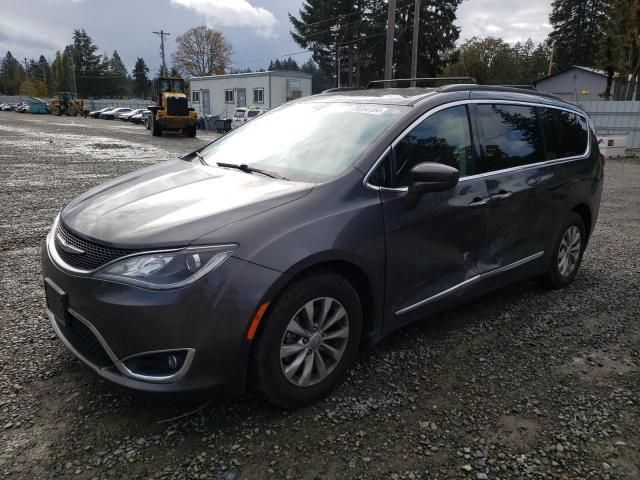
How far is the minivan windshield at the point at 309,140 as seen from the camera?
308cm

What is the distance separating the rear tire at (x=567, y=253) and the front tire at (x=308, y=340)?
8.09 feet

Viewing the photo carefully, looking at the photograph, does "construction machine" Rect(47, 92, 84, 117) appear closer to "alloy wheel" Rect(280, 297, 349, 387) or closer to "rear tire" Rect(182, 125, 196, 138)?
"rear tire" Rect(182, 125, 196, 138)

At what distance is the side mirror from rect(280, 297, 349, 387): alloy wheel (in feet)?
2.63

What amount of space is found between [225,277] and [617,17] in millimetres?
33392

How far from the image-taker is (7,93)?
364 feet

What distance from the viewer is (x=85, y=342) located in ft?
8.26

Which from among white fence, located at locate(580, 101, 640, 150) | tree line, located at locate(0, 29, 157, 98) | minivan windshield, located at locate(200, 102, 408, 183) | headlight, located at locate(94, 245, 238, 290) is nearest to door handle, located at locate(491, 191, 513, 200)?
minivan windshield, located at locate(200, 102, 408, 183)

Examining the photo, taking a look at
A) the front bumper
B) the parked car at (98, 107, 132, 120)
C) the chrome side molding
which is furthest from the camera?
the parked car at (98, 107, 132, 120)

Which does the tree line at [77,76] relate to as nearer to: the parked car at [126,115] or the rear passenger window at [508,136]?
the parked car at [126,115]

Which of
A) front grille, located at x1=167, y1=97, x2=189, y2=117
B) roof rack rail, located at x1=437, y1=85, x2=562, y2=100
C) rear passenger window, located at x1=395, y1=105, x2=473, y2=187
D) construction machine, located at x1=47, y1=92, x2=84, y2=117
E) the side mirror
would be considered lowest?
the side mirror

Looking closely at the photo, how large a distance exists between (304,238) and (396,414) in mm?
1109

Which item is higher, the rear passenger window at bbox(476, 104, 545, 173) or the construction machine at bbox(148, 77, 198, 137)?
the construction machine at bbox(148, 77, 198, 137)

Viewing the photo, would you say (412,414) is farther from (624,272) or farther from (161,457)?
(624,272)

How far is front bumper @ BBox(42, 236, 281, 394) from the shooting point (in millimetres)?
2273
